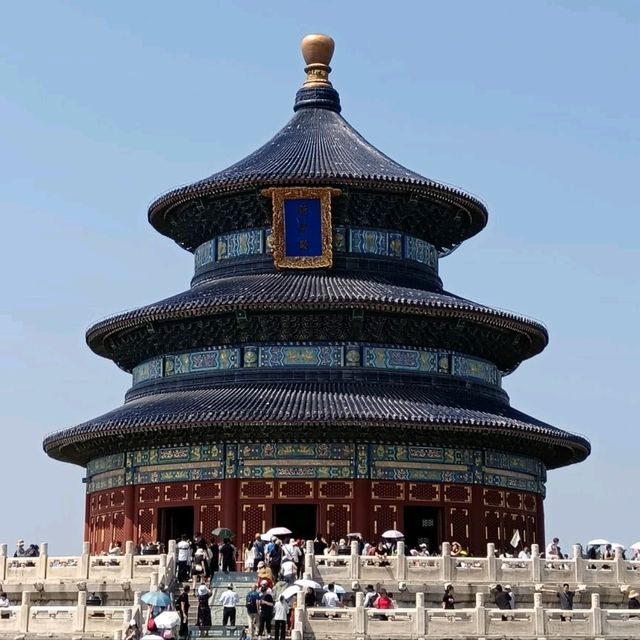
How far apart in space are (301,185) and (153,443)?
10627 millimetres

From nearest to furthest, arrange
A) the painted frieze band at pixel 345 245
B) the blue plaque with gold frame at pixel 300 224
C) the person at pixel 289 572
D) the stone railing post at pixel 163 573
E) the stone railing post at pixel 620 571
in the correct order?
the person at pixel 289 572, the stone railing post at pixel 163 573, the stone railing post at pixel 620 571, the blue plaque with gold frame at pixel 300 224, the painted frieze band at pixel 345 245

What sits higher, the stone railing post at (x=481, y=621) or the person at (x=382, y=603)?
the person at (x=382, y=603)

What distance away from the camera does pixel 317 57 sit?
6359cm

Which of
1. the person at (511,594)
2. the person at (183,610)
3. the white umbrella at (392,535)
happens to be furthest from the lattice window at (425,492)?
the person at (183,610)

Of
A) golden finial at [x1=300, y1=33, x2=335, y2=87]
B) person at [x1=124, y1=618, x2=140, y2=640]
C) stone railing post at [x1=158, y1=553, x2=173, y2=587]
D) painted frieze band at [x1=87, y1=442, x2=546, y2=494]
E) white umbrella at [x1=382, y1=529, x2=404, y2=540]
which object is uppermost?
golden finial at [x1=300, y1=33, x2=335, y2=87]

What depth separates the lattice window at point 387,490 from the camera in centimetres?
5184

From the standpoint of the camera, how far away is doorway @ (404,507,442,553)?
173ft

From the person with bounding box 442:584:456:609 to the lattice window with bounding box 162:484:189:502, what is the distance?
1463 cm

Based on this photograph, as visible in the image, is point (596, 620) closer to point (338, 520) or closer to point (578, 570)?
point (578, 570)

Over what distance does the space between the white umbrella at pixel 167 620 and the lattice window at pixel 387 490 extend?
58.4 ft

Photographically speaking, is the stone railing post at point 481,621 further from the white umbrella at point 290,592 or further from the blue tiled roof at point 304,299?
the blue tiled roof at point 304,299

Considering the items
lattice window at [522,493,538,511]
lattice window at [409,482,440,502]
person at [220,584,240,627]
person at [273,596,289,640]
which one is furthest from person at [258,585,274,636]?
lattice window at [522,493,538,511]

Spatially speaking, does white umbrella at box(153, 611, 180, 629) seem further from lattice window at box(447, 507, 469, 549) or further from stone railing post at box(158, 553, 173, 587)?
lattice window at box(447, 507, 469, 549)

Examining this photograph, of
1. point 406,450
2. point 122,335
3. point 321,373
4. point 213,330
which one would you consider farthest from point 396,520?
point 122,335
